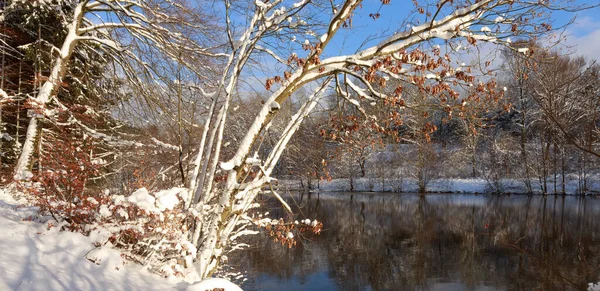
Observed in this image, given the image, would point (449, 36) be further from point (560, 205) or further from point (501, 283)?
point (560, 205)

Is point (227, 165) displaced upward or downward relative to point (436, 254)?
upward

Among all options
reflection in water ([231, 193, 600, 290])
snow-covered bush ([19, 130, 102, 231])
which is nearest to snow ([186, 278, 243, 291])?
snow-covered bush ([19, 130, 102, 231])

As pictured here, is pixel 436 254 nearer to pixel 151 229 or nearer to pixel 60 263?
pixel 151 229

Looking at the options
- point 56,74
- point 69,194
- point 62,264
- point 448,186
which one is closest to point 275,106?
point 62,264

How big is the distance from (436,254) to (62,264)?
34.9 feet

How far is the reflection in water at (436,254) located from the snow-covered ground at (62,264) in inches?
130

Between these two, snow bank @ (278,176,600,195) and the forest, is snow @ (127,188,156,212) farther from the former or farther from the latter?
snow bank @ (278,176,600,195)

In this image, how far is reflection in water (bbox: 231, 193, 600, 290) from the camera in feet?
30.3

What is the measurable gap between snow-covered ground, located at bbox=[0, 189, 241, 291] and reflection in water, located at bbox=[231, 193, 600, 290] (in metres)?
3.29

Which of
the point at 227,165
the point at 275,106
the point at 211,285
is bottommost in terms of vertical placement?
the point at 211,285

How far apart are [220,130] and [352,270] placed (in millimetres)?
6860

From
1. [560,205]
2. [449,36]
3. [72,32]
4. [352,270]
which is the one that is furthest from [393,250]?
[560,205]

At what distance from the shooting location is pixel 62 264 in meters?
3.50

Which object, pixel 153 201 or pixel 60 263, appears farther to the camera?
pixel 153 201
